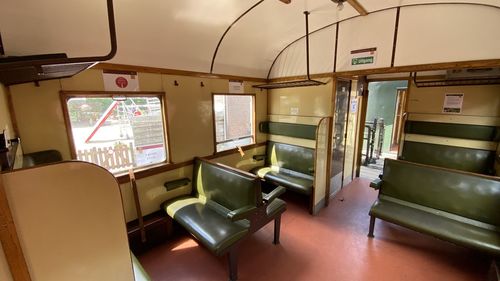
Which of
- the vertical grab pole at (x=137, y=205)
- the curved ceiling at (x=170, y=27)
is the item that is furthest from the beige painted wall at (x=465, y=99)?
the vertical grab pole at (x=137, y=205)

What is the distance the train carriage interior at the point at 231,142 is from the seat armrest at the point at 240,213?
2cm

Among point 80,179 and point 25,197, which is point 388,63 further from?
point 25,197

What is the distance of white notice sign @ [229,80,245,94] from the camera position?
143 inches

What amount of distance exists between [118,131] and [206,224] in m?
1.54

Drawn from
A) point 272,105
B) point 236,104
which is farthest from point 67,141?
point 272,105

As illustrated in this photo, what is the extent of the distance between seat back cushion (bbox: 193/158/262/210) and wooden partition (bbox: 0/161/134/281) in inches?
52.5

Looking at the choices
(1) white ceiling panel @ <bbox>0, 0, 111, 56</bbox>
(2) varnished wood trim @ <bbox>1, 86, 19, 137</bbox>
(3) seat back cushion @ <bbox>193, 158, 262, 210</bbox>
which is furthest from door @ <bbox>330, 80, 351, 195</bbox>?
(2) varnished wood trim @ <bbox>1, 86, 19, 137</bbox>

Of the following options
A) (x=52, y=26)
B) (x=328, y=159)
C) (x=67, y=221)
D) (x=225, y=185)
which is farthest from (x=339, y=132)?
(x=52, y=26)

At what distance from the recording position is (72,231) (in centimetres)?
110

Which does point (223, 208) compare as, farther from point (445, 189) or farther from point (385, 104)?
point (385, 104)

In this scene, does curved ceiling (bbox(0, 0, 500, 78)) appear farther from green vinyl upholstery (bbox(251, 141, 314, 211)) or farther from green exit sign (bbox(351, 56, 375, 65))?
green vinyl upholstery (bbox(251, 141, 314, 211))

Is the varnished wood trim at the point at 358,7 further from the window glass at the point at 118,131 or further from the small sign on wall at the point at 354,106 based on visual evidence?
the window glass at the point at 118,131

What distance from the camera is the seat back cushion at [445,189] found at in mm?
2343

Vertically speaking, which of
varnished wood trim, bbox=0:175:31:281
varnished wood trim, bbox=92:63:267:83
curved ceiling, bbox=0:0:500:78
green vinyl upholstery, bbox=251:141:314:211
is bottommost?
green vinyl upholstery, bbox=251:141:314:211
